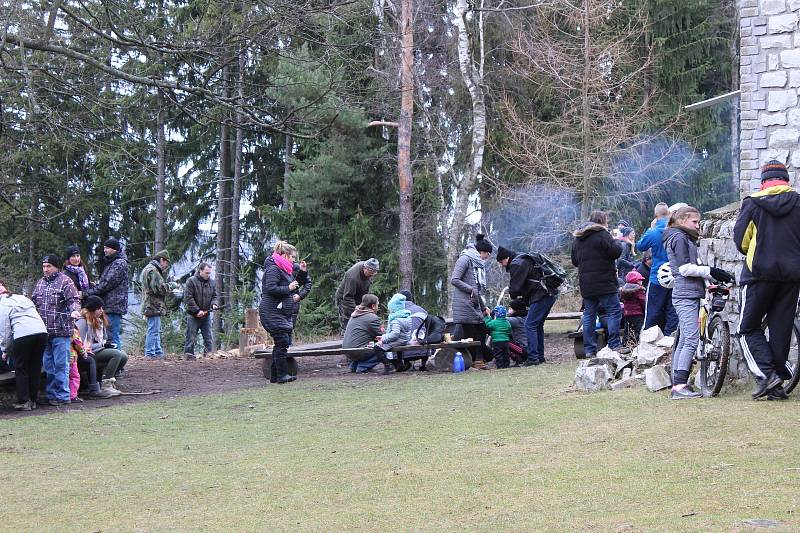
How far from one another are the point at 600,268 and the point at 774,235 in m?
4.30

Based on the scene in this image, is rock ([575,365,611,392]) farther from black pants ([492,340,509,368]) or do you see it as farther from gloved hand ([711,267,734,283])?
black pants ([492,340,509,368])

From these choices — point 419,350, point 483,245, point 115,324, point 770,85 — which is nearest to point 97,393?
point 115,324

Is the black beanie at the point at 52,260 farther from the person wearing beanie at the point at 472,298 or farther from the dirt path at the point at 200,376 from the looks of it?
the person wearing beanie at the point at 472,298

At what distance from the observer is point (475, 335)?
551 inches

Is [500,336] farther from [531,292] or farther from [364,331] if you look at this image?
[364,331]

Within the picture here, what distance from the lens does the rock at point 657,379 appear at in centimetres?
938

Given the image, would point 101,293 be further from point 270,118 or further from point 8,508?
point 8,508

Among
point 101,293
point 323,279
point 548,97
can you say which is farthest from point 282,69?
point 101,293

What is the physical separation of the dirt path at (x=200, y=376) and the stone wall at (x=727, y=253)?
13.7ft

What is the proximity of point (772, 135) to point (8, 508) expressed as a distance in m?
8.36

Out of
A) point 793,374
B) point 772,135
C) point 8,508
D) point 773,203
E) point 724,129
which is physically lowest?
point 8,508

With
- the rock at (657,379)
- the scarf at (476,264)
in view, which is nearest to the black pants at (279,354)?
the scarf at (476,264)

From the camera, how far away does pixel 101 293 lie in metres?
14.9

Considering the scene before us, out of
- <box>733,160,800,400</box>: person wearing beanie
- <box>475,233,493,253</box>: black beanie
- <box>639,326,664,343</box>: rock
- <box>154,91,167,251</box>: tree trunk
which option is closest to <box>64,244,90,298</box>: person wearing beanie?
<box>475,233,493,253</box>: black beanie
